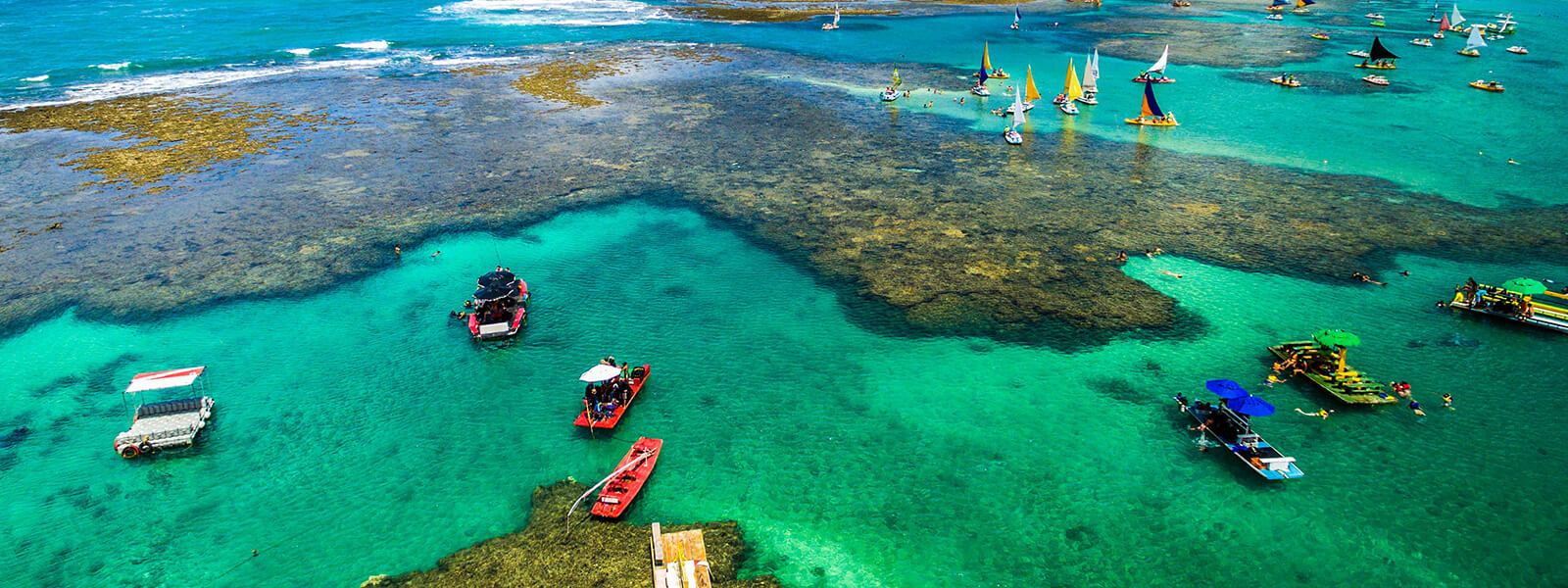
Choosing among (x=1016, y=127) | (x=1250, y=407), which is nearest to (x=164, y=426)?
(x=1250, y=407)

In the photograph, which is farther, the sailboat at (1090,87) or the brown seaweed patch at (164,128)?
the sailboat at (1090,87)

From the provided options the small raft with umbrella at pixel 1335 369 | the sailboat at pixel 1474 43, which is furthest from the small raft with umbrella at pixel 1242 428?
the sailboat at pixel 1474 43

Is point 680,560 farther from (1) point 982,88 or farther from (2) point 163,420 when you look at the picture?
(1) point 982,88

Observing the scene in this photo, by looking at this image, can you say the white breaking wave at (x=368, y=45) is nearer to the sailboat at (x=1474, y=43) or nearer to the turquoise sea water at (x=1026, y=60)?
the turquoise sea water at (x=1026, y=60)

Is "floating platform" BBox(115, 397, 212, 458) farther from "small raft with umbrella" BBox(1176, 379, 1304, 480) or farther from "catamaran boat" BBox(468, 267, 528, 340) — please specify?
"small raft with umbrella" BBox(1176, 379, 1304, 480)

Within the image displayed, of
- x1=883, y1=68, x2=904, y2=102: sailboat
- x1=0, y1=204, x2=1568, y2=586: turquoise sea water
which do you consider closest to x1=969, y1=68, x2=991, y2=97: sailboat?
x1=883, y1=68, x2=904, y2=102: sailboat

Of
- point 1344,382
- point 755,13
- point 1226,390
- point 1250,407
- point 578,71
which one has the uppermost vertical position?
point 755,13

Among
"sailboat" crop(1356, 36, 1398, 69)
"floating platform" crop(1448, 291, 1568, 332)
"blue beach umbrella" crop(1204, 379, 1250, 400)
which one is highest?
"sailboat" crop(1356, 36, 1398, 69)
